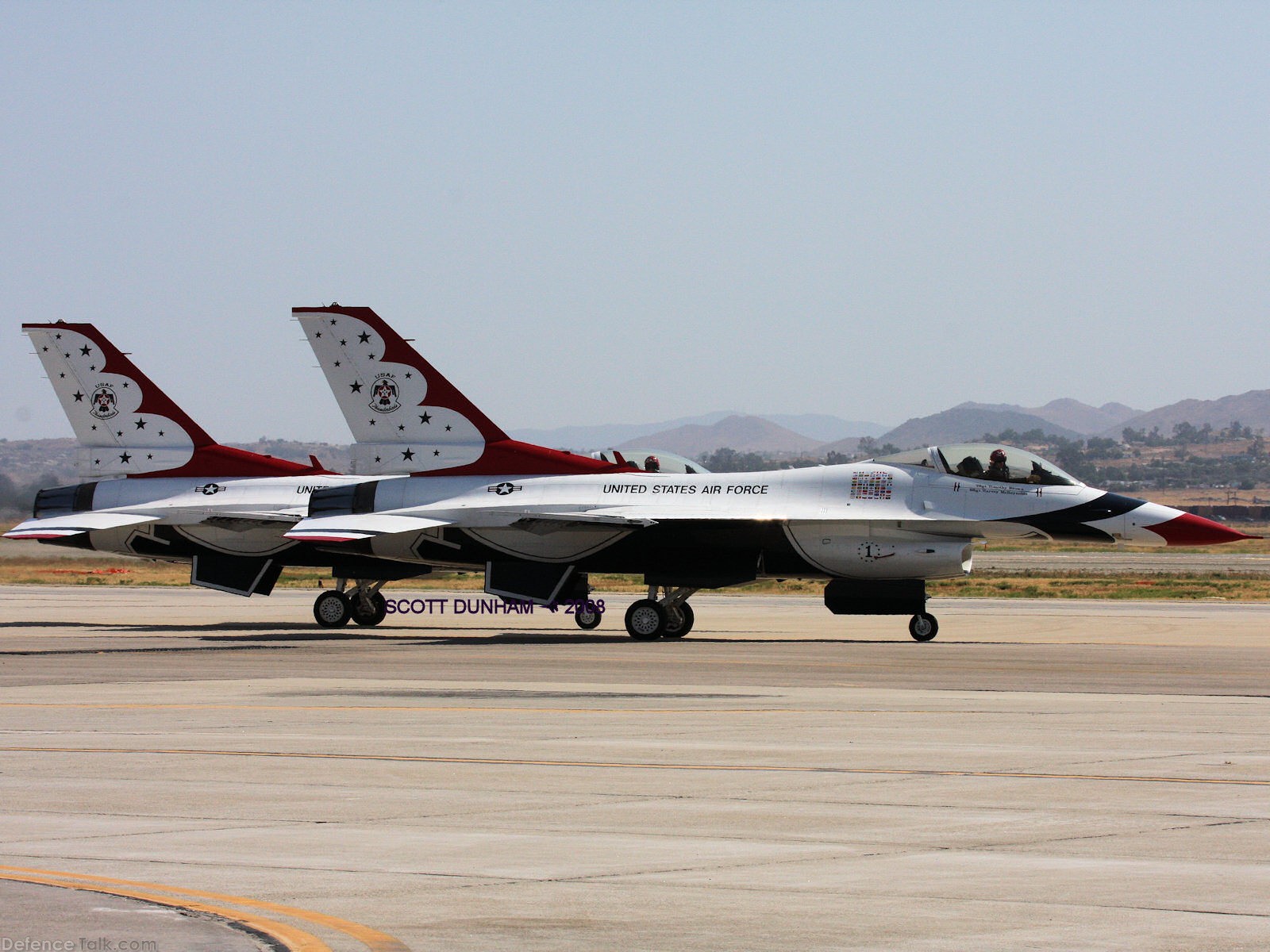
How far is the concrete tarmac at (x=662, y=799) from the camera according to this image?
7.14m

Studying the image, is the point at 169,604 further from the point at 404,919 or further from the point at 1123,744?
the point at 404,919

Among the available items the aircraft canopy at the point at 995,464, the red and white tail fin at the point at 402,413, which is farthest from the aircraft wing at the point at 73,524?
the aircraft canopy at the point at 995,464

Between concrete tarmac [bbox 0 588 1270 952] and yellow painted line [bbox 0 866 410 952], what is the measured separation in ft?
0.10

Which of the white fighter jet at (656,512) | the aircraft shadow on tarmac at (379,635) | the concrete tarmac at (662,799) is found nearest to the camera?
the concrete tarmac at (662,799)

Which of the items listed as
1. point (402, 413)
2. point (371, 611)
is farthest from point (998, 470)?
point (371, 611)

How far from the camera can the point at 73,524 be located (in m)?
33.7

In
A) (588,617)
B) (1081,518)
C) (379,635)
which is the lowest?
(379,635)

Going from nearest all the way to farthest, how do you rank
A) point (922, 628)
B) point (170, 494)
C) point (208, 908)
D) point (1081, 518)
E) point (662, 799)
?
1. point (208, 908)
2. point (662, 799)
3. point (1081, 518)
4. point (922, 628)
5. point (170, 494)

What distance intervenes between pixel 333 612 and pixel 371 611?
1.03 meters

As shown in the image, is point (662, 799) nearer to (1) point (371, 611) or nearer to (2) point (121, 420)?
(1) point (371, 611)

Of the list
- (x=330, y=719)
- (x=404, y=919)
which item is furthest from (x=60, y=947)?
(x=330, y=719)

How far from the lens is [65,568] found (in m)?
67.4

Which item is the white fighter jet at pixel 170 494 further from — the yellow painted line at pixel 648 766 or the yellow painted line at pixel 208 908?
the yellow painted line at pixel 208 908

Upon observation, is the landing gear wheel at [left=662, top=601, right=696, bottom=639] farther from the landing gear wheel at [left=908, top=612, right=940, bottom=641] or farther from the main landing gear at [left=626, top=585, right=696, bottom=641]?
the landing gear wheel at [left=908, top=612, right=940, bottom=641]
